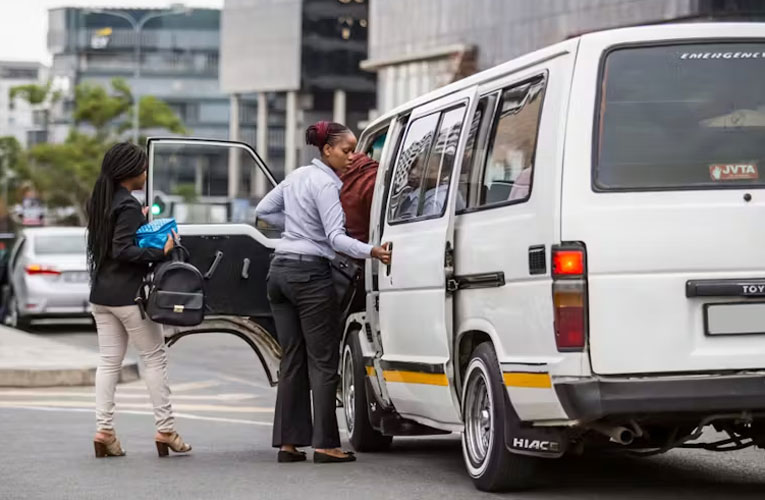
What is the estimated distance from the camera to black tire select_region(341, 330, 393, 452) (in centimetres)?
1023

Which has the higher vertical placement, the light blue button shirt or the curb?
the light blue button shirt

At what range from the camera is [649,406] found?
7.04 metres

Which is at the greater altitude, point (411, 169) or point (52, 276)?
point (411, 169)

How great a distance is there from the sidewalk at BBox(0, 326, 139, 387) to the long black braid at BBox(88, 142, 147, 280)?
659cm

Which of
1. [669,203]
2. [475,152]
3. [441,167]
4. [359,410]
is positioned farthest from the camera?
[359,410]

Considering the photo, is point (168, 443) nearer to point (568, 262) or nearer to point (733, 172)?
point (568, 262)

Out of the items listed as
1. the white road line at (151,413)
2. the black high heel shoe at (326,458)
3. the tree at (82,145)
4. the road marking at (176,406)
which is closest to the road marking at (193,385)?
the road marking at (176,406)

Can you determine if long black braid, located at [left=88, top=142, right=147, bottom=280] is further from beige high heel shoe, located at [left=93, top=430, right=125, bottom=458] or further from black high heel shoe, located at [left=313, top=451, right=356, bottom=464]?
black high heel shoe, located at [left=313, top=451, right=356, bottom=464]

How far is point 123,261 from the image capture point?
390 inches

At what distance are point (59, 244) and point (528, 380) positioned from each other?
19292 mm

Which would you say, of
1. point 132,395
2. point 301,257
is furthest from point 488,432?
point 132,395

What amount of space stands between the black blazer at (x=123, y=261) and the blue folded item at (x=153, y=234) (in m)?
0.03

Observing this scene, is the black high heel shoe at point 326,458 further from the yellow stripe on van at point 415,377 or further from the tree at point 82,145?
the tree at point 82,145

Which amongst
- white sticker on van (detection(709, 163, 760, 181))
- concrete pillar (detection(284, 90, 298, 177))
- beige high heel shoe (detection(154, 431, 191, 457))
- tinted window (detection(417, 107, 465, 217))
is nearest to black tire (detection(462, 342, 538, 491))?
tinted window (detection(417, 107, 465, 217))
